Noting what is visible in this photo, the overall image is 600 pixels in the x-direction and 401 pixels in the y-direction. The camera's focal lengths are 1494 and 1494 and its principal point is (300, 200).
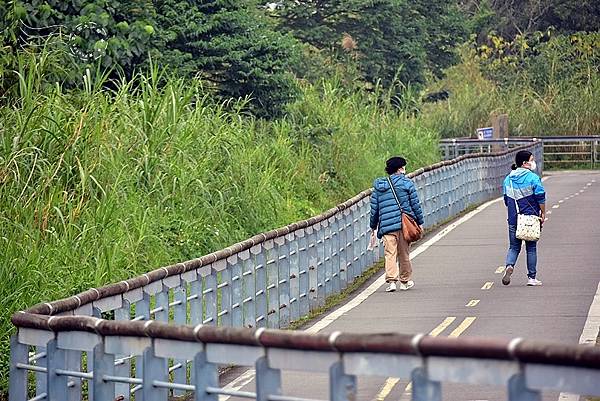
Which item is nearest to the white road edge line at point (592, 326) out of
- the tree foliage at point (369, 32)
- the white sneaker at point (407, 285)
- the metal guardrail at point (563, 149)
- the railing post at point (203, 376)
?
the white sneaker at point (407, 285)

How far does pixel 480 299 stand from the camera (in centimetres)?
1781

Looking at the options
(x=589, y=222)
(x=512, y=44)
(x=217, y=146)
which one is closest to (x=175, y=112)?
(x=217, y=146)

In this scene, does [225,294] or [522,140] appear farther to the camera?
[522,140]

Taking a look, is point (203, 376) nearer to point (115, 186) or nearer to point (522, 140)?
point (115, 186)

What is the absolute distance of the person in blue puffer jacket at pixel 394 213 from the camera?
1881 cm

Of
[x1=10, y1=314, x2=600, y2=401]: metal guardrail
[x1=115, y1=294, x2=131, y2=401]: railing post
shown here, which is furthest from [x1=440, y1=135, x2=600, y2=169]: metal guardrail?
[x1=10, y1=314, x2=600, y2=401]: metal guardrail

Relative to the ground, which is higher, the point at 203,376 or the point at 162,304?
the point at 203,376

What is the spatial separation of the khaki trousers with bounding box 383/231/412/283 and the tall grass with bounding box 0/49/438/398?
69.4 inches

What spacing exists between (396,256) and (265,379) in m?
12.3

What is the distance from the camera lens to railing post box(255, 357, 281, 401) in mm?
6922

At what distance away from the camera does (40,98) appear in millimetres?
16969

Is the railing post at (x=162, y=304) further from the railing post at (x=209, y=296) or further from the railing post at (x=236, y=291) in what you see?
the railing post at (x=236, y=291)

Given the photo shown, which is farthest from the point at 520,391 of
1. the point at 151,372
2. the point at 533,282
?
the point at 533,282

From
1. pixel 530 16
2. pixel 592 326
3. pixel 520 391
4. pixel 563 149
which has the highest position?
pixel 530 16
